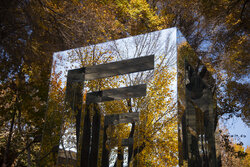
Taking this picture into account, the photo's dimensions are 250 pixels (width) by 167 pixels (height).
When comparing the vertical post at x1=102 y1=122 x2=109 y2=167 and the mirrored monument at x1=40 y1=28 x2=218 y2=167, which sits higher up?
the mirrored monument at x1=40 y1=28 x2=218 y2=167

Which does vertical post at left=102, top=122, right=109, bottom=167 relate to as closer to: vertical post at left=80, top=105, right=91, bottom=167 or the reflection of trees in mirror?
the reflection of trees in mirror

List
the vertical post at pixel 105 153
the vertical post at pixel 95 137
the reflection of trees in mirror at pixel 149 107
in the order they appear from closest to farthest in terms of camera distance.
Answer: the reflection of trees in mirror at pixel 149 107 < the vertical post at pixel 105 153 < the vertical post at pixel 95 137

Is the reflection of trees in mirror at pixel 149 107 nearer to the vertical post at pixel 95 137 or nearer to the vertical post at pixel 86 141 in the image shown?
the vertical post at pixel 95 137

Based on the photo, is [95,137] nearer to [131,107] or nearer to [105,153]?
[105,153]

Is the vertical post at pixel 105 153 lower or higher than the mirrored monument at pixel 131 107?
lower

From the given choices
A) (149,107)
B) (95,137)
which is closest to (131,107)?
(149,107)

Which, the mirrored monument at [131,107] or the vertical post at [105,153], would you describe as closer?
the mirrored monument at [131,107]

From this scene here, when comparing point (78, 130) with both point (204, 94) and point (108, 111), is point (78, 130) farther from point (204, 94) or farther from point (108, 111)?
point (204, 94)

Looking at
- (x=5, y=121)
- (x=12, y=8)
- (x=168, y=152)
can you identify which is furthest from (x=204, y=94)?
(x=5, y=121)

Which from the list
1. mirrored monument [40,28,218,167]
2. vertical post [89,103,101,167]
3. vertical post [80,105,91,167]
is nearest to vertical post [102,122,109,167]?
mirrored monument [40,28,218,167]

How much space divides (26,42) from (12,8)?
1317 mm

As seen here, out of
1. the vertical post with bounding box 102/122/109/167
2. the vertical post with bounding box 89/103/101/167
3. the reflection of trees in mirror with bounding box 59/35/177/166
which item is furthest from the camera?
the vertical post with bounding box 89/103/101/167

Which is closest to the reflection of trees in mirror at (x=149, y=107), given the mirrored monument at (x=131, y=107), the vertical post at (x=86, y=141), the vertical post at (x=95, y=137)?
the mirrored monument at (x=131, y=107)

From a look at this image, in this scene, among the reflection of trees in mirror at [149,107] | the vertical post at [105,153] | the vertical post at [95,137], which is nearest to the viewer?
the reflection of trees in mirror at [149,107]
